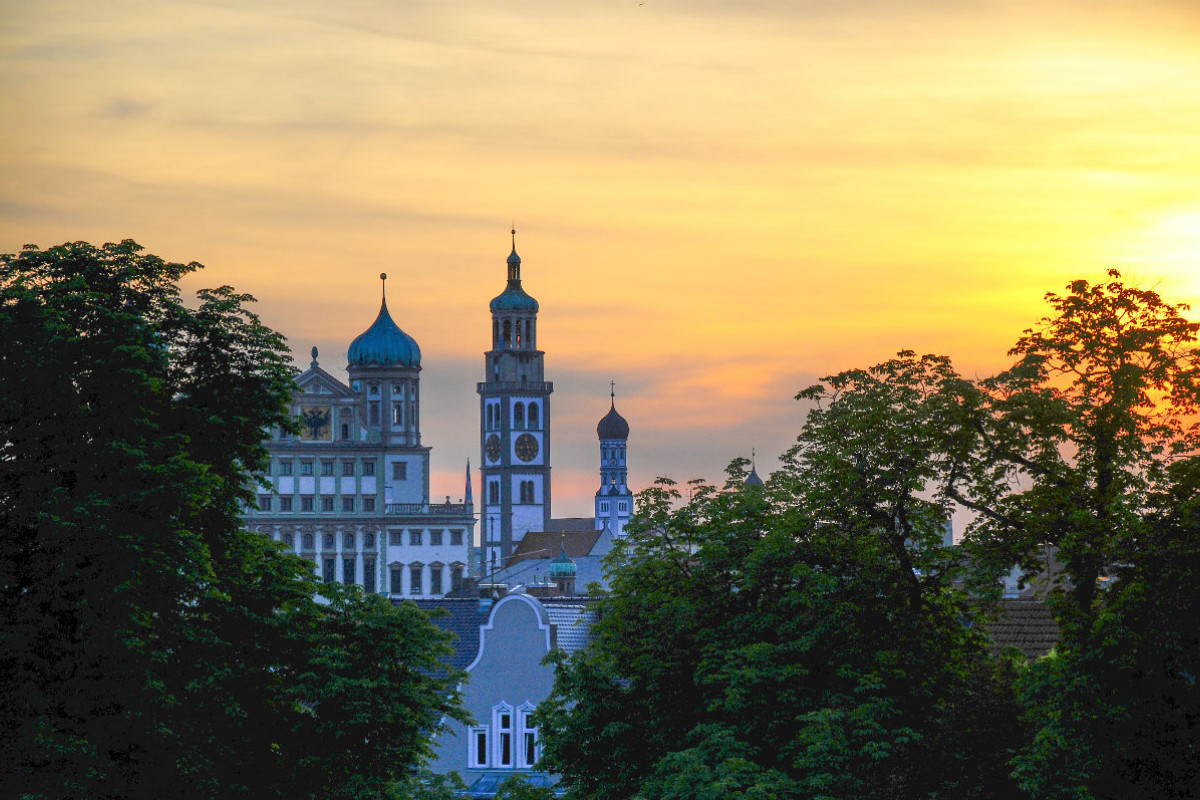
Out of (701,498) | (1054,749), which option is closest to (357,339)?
(701,498)

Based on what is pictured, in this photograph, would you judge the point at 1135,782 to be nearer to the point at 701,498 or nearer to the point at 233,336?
the point at 701,498

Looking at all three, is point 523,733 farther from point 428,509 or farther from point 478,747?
point 428,509

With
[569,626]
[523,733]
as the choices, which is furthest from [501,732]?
[569,626]

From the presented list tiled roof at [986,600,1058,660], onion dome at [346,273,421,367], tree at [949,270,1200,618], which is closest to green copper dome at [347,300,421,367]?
onion dome at [346,273,421,367]

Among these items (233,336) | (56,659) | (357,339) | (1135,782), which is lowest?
(1135,782)

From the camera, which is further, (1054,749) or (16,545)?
(16,545)

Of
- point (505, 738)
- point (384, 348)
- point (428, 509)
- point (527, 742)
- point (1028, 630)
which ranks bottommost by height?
point (527, 742)

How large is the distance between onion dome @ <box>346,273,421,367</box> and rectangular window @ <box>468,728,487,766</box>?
119803 millimetres

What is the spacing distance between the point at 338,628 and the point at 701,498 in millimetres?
9263

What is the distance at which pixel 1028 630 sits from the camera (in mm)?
47031

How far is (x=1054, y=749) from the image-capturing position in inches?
1242

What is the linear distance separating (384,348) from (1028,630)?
141 meters

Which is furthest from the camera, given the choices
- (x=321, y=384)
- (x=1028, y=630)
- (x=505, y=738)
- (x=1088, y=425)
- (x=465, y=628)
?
(x=321, y=384)

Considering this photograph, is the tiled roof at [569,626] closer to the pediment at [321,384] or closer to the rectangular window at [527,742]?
the rectangular window at [527,742]
